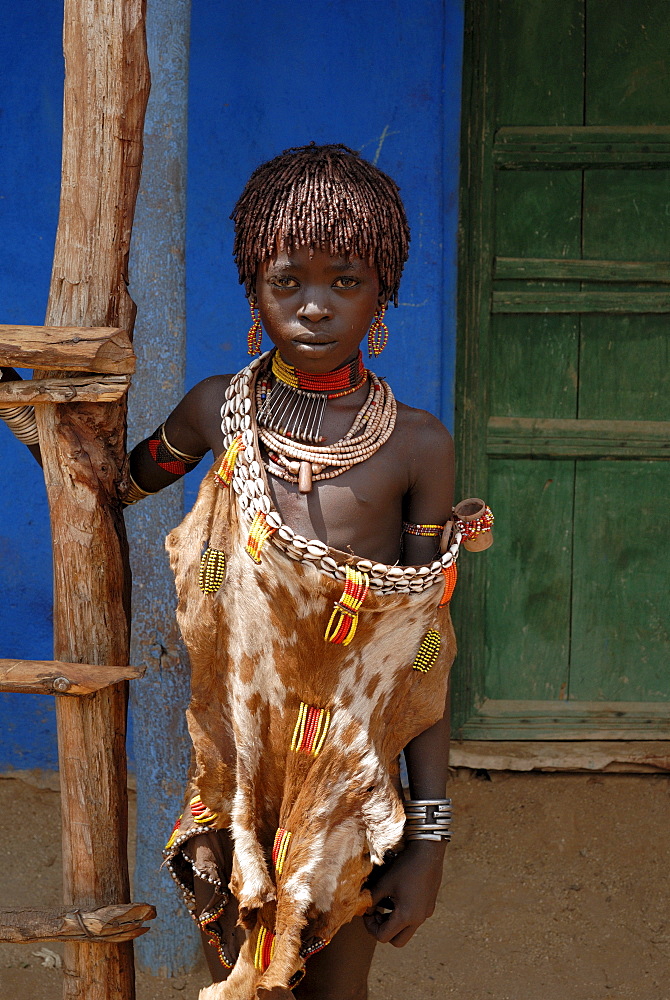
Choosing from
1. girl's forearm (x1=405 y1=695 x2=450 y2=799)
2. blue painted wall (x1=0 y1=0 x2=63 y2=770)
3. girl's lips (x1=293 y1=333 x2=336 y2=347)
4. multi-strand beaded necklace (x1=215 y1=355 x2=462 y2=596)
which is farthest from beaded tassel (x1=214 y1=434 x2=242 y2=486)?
blue painted wall (x1=0 y1=0 x2=63 y2=770)

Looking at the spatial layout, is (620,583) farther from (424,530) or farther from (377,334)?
(377,334)

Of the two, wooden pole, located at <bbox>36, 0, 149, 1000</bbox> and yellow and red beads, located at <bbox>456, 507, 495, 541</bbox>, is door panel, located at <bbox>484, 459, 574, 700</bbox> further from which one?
wooden pole, located at <bbox>36, 0, 149, 1000</bbox>

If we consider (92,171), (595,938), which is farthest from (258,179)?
(595,938)

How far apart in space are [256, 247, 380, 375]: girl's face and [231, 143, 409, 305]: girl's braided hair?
20mm

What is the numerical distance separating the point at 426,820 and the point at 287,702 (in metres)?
0.36

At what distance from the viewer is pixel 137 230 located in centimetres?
233

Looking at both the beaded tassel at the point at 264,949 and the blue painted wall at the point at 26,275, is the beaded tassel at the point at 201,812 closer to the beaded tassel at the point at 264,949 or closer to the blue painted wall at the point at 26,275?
the beaded tassel at the point at 264,949

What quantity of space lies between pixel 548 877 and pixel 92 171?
2.45 metres

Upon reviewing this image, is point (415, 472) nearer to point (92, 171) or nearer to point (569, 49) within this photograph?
point (92, 171)

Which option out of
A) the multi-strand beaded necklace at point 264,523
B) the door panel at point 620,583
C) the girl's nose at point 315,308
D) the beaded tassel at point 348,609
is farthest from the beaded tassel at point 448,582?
the door panel at point 620,583

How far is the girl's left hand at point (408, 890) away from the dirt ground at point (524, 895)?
1.04 meters

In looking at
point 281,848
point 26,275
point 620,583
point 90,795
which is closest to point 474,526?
point 281,848

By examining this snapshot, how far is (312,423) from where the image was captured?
5.81 feet

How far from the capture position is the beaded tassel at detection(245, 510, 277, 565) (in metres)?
1.72
